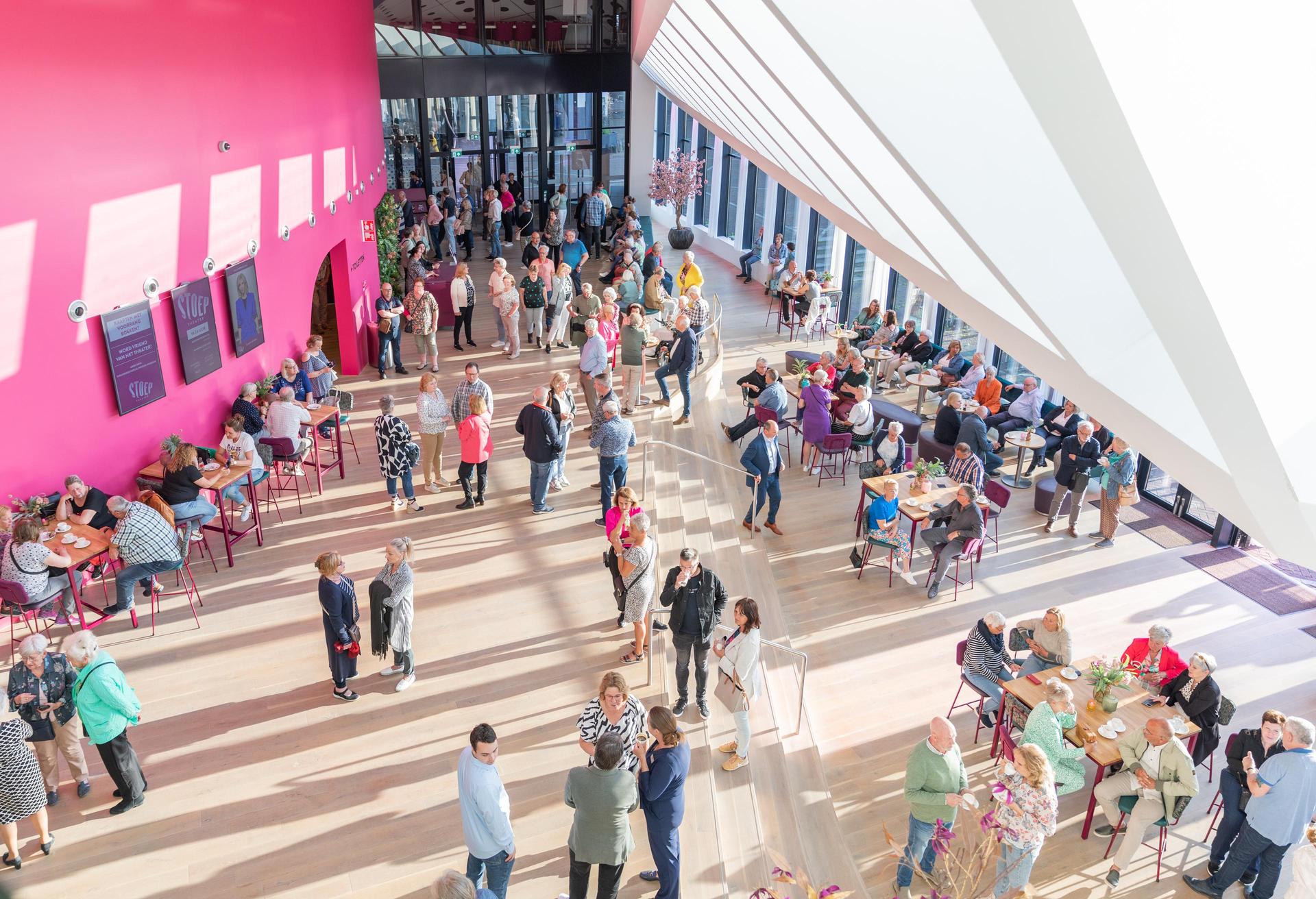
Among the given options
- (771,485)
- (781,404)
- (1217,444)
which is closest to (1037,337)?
(1217,444)

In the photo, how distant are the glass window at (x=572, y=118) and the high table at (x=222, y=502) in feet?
54.7

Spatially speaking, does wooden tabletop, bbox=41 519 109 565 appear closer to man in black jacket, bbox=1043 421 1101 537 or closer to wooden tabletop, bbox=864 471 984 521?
wooden tabletop, bbox=864 471 984 521

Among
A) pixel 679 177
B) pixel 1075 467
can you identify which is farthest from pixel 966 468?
pixel 679 177

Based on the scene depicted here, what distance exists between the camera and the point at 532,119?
23344mm

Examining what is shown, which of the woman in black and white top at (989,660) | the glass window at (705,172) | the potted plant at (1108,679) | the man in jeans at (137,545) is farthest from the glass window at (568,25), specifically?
the potted plant at (1108,679)

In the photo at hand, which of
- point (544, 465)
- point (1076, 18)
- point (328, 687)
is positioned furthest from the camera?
point (544, 465)

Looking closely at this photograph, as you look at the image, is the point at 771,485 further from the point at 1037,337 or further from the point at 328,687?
the point at 1037,337

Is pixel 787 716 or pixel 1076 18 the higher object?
pixel 1076 18

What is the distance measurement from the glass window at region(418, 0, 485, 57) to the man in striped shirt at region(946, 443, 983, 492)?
16819mm

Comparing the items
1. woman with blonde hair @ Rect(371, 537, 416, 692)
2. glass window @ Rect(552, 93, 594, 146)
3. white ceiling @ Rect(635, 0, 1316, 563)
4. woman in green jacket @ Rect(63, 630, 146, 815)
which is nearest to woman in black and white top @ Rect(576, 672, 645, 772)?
woman with blonde hair @ Rect(371, 537, 416, 692)

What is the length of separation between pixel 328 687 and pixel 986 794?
519 cm

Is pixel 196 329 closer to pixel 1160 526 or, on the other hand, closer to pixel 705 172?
pixel 1160 526

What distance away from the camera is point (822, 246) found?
19062mm

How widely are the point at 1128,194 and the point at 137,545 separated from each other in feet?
26.0
